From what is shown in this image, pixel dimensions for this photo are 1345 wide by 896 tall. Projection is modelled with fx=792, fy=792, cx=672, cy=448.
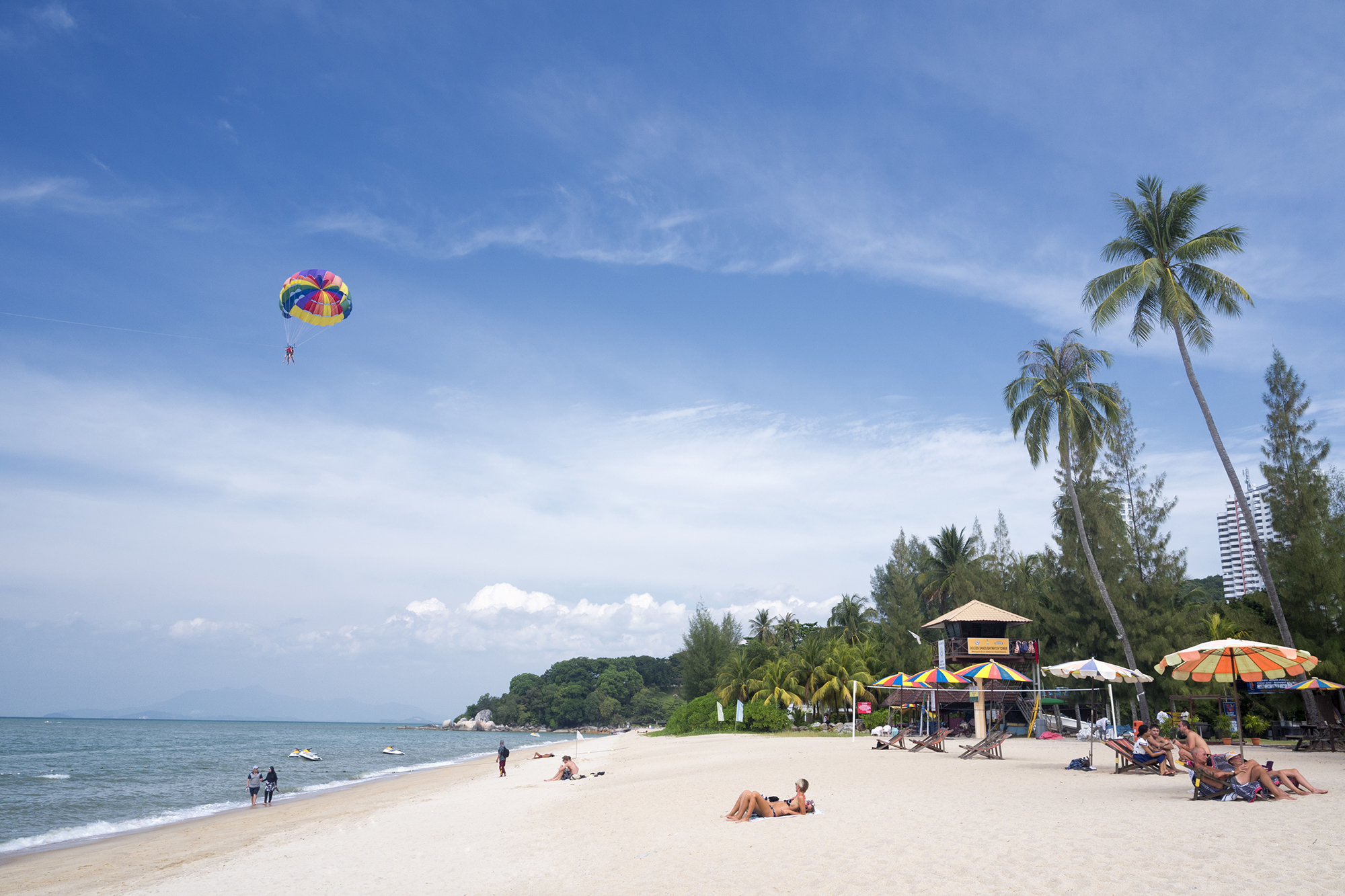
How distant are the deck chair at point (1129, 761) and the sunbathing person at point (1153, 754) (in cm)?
3

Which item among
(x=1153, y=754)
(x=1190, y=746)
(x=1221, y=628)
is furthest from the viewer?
(x=1221, y=628)

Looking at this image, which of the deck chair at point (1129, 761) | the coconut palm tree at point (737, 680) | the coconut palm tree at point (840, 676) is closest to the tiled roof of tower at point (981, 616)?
the coconut palm tree at point (840, 676)

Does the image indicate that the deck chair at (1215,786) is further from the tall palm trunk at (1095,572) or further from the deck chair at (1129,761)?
the tall palm trunk at (1095,572)

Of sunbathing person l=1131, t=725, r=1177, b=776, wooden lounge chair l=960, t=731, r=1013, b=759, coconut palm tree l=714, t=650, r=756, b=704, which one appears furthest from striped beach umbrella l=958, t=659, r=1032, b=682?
coconut palm tree l=714, t=650, r=756, b=704

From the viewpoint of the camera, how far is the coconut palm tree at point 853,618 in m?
53.0

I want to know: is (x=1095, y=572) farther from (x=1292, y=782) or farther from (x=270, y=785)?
(x=270, y=785)

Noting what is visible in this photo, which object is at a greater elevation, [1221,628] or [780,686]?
[1221,628]

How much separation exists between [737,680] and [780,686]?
4.07 meters

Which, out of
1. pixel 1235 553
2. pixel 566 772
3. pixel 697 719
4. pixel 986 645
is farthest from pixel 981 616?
pixel 1235 553

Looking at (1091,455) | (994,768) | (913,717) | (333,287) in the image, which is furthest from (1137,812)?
(913,717)

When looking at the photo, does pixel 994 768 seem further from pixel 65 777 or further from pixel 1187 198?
pixel 65 777

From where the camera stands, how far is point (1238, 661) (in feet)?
46.1

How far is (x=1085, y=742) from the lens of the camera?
26.1 meters

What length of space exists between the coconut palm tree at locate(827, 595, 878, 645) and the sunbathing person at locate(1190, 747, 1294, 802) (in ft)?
134
